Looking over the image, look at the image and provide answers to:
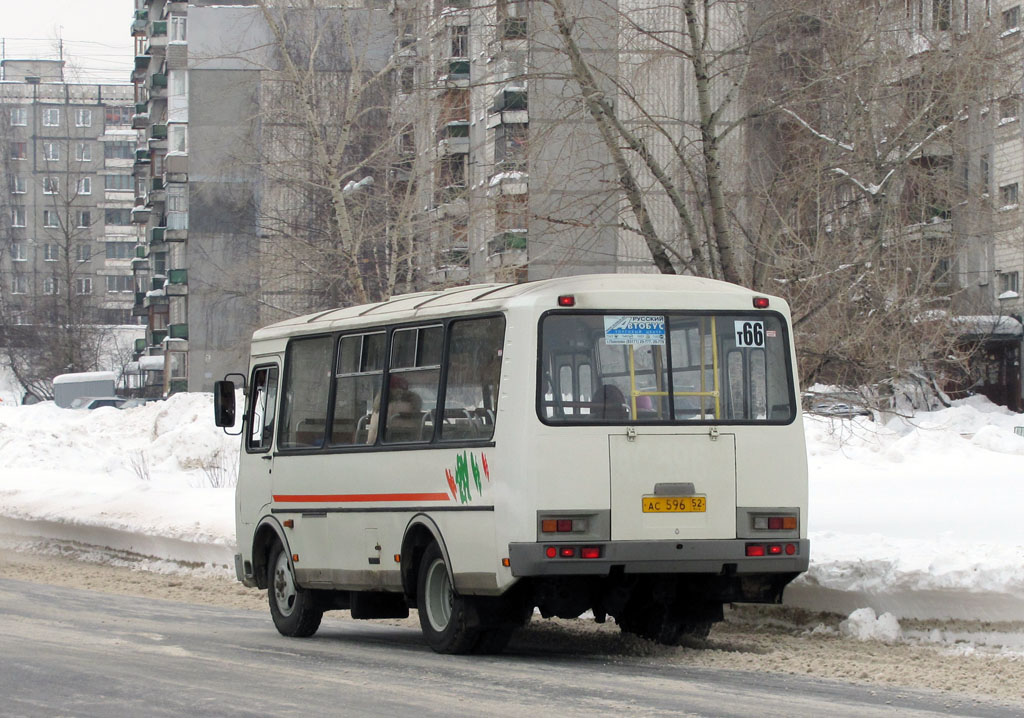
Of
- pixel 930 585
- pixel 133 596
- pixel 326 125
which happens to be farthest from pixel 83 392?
pixel 930 585

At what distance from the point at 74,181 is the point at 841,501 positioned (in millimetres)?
114961

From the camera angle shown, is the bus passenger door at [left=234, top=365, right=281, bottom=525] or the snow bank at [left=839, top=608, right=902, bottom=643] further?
the bus passenger door at [left=234, top=365, right=281, bottom=525]

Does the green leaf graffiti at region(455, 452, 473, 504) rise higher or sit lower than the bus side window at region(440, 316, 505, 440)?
lower

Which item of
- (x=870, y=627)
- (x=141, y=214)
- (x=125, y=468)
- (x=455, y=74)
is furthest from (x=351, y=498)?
(x=141, y=214)

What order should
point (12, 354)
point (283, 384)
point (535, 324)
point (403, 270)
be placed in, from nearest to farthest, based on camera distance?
point (535, 324), point (283, 384), point (403, 270), point (12, 354)

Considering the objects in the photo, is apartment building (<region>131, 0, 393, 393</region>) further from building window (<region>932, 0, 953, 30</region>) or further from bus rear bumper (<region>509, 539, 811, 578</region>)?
bus rear bumper (<region>509, 539, 811, 578</region>)

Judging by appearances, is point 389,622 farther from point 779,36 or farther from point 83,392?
point 83,392

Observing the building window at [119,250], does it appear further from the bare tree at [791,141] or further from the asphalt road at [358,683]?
the asphalt road at [358,683]

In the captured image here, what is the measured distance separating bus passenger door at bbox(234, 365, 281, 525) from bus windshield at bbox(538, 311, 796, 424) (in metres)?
4.12

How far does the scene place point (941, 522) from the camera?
17672 mm

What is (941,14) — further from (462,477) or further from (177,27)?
(177,27)

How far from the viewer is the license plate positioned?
11805mm

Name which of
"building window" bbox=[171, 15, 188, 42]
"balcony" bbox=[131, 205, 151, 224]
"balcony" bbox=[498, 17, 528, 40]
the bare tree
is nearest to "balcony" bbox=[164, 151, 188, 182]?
"building window" bbox=[171, 15, 188, 42]

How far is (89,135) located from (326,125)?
110 meters
